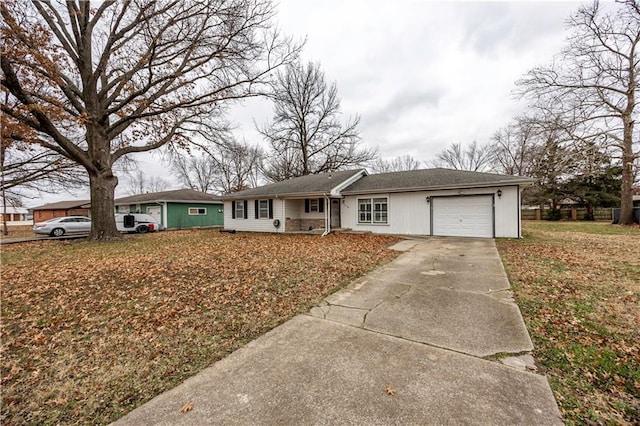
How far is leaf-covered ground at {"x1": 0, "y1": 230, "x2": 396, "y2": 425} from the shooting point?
2.38m

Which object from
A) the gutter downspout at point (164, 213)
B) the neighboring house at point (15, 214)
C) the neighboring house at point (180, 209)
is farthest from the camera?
the neighboring house at point (15, 214)

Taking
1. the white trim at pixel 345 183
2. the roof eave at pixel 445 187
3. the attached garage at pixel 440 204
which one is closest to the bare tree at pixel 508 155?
the white trim at pixel 345 183

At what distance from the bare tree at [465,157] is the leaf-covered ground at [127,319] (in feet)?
125

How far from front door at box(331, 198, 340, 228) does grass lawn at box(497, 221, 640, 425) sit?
31.3 feet

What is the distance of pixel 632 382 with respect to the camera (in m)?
2.40

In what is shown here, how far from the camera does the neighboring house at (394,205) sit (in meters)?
11.4

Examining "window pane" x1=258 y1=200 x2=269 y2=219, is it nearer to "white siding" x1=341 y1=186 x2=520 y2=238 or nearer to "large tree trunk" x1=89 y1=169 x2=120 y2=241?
"white siding" x1=341 y1=186 x2=520 y2=238

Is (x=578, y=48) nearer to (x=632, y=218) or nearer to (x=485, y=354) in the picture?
(x=632, y=218)

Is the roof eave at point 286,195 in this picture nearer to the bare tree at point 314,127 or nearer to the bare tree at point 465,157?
the bare tree at point 314,127

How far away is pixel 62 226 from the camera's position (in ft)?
53.2

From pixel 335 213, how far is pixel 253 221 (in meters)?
5.43

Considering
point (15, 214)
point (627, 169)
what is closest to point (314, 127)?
point (627, 169)

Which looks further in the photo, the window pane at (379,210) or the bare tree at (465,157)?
the bare tree at (465,157)

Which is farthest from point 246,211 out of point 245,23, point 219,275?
point 219,275
